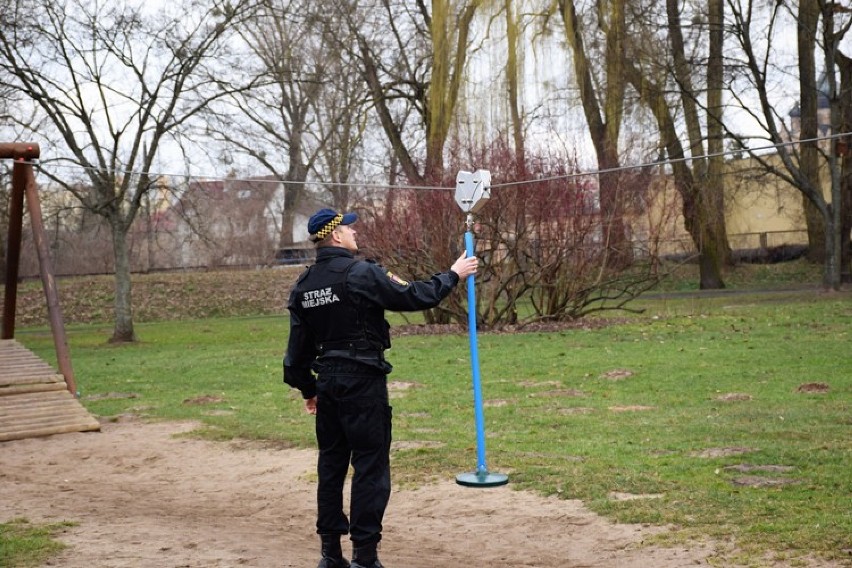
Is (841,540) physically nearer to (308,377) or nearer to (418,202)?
(308,377)

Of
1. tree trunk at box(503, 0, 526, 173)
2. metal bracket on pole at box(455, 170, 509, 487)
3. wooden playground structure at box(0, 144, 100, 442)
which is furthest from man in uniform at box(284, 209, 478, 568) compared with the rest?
tree trunk at box(503, 0, 526, 173)

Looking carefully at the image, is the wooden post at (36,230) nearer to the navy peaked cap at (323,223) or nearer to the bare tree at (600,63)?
the navy peaked cap at (323,223)

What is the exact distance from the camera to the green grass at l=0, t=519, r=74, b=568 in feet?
20.5

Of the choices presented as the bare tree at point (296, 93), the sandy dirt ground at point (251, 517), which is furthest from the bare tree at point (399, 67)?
the sandy dirt ground at point (251, 517)

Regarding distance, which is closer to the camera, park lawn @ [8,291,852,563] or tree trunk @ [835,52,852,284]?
park lawn @ [8,291,852,563]

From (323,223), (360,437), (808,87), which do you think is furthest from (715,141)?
(360,437)

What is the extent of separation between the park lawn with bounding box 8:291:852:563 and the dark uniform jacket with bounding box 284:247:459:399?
202cm

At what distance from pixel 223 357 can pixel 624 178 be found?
948 cm

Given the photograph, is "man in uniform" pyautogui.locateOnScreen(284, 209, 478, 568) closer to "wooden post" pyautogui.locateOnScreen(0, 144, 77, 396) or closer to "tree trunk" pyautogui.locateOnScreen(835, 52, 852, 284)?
"wooden post" pyautogui.locateOnScreen(0, 144, 77, 396)

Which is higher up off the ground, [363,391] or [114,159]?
[114,159]

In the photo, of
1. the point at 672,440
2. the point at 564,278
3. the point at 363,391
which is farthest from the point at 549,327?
the point at 363,391

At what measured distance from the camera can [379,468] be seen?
579 centimetres

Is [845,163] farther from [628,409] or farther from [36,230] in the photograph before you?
[36,230]

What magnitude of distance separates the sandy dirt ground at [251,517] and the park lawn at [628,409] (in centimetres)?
40
